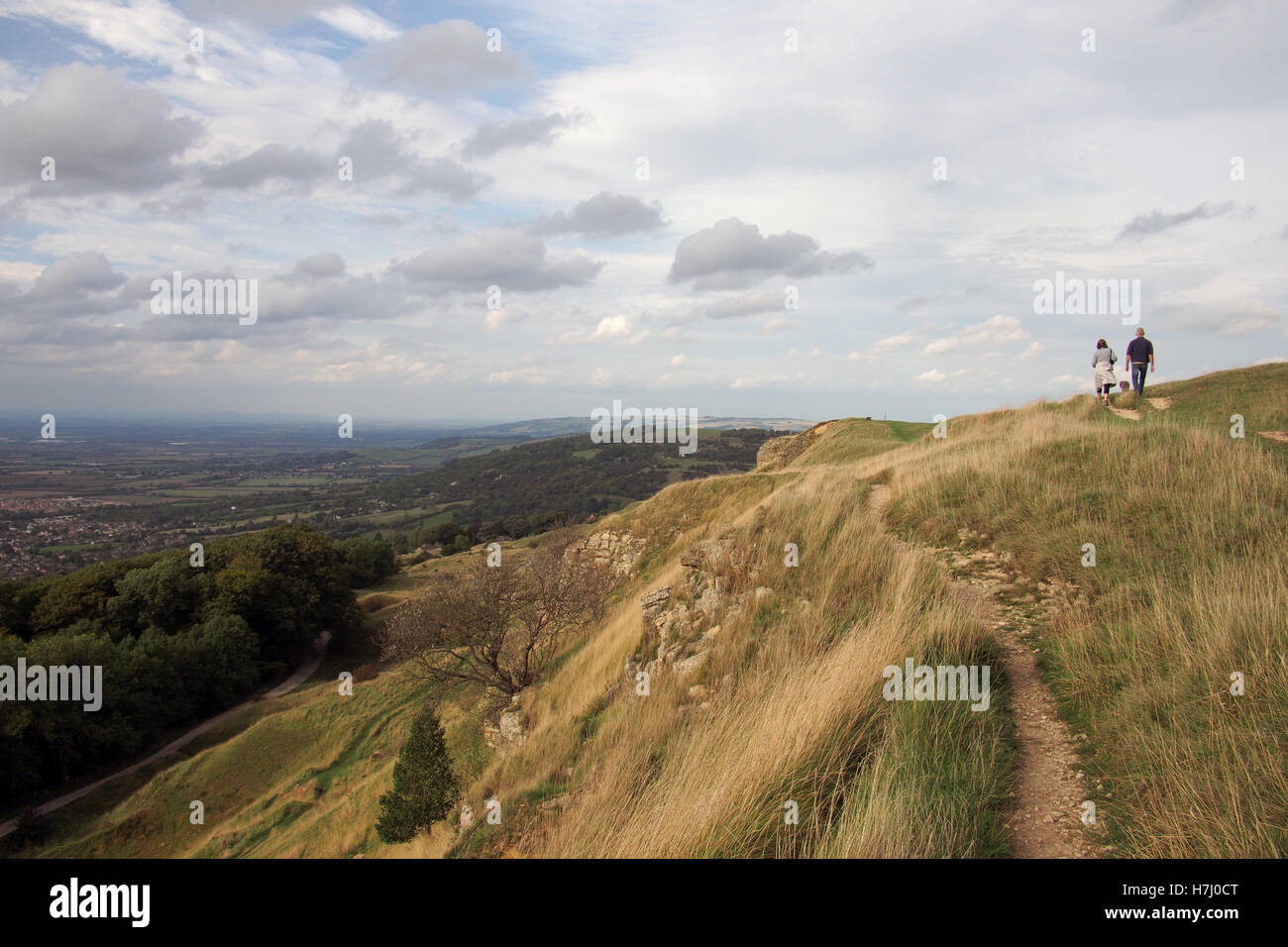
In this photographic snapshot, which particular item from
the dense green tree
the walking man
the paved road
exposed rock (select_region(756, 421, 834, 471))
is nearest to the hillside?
the dense green tree

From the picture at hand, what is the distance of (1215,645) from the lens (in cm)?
405

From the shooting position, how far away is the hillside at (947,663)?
3254 millimetres

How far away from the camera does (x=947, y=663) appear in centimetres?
512

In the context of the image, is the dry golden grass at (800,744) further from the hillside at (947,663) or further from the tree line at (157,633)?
the tree line at (157,633)

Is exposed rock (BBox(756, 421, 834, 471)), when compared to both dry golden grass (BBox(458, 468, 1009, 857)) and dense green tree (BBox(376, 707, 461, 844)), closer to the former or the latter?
dense green tree (BBox(376, 707, 461, 844))

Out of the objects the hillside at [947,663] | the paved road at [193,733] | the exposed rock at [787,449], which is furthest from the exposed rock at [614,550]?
the paved road at [193,733]

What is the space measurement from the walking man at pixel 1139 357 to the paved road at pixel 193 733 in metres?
44.4

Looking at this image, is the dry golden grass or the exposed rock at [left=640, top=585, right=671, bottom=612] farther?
the exposed rock at [left=640, top=585, right=671, bottom=612]

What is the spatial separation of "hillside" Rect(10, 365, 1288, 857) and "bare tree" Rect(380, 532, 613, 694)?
2050 mm

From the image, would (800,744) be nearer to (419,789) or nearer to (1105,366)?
(419,789)

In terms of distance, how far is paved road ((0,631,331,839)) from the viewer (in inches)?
953
